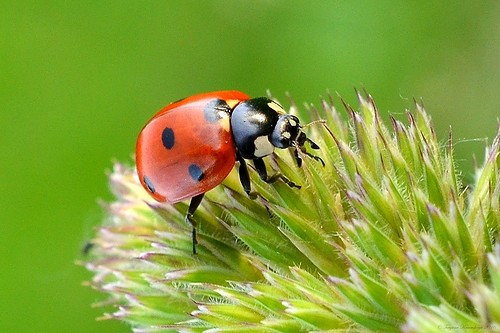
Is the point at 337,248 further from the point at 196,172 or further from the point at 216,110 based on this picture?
the point at 216,110

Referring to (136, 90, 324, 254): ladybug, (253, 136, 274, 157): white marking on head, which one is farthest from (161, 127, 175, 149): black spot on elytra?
(253, 136, 274, 157): white marking on head

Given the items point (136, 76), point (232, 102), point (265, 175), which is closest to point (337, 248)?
point (265, 175)

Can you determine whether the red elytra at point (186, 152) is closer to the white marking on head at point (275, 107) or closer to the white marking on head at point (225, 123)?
the white marking on head at point (225, 123)

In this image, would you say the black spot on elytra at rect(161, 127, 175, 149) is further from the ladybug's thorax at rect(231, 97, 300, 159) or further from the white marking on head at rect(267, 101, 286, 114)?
the white marking on head at rect(267, 101, 286, 114)

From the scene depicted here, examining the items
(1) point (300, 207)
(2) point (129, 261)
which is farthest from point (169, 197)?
(1) point (300, 207)

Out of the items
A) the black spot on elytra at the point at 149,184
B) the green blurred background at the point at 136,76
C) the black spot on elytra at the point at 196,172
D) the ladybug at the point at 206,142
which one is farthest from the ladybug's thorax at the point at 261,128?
the green blurred background at the point at 136,76
